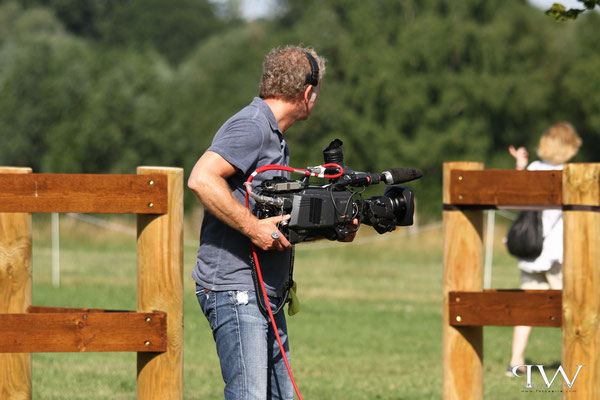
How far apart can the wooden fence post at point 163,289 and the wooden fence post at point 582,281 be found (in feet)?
6.69

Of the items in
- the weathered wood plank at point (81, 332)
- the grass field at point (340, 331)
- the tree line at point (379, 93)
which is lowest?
the grass field at point (340, 331)

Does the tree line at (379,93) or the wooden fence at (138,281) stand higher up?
the tree line at (379,93)

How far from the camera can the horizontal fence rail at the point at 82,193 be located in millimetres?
4477

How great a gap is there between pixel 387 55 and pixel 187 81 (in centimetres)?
1778

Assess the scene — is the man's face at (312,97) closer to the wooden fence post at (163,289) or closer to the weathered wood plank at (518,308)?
the wooden fence post at (163,289)

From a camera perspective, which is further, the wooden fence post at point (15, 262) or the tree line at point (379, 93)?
the tree line at point (379, 93)

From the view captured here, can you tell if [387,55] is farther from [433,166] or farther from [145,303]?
[145,303]

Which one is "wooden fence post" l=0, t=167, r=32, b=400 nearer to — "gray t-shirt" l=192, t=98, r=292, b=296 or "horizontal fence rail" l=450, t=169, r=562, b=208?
"gray t-shirt" l=192, t=98, r=292, b=296

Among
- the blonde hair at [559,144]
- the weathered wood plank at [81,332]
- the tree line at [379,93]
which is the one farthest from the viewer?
the tree line at [379,93]

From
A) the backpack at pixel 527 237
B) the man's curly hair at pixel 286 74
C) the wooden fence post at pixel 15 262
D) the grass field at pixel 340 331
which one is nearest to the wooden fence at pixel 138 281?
the wooden fence post at pixel 15 262

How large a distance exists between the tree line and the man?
37.0 metres

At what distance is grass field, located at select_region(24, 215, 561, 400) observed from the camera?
25.1ft

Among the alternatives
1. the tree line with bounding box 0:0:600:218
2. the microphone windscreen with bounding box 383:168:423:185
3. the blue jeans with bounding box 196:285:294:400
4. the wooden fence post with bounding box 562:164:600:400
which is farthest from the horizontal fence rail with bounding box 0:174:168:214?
the tree line with bounding box 0:0:600:218

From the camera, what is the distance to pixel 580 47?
160 ft
